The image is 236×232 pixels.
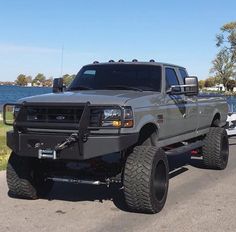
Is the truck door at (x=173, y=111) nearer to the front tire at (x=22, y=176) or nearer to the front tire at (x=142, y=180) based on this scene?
the front tire at (x=142, y=180)

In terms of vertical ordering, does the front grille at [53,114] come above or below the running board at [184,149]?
above

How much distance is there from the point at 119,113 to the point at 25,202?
2.06 metres

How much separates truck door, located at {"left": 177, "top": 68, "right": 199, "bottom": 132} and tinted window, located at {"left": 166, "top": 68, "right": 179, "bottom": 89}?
27 centimetres

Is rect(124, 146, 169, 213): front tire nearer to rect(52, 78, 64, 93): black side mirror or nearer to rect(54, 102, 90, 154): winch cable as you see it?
rect(54, 102, 90, 154): winch cable

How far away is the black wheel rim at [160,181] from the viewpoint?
666cm

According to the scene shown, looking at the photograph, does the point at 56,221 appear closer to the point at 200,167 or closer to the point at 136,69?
the point at 136,69

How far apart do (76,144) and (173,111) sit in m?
2.29

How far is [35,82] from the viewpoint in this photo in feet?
446

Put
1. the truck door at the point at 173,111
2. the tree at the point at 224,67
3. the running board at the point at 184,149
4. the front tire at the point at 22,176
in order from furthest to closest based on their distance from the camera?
1. the tree at the point at 224,67
2. the running board at the point at 184,149
3. the truck door at the point at 173,111
4. the front tire at the point at 22,176

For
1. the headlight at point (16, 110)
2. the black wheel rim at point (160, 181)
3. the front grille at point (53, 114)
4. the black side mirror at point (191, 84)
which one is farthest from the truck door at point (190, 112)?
the headlight at point (16, 110)

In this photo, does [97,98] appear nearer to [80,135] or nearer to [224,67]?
[80,135]

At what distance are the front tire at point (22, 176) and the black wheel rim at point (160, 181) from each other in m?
1.80

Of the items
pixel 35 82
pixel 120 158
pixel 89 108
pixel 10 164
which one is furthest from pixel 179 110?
pixel 35 82

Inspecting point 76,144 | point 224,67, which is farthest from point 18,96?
point 76,144
